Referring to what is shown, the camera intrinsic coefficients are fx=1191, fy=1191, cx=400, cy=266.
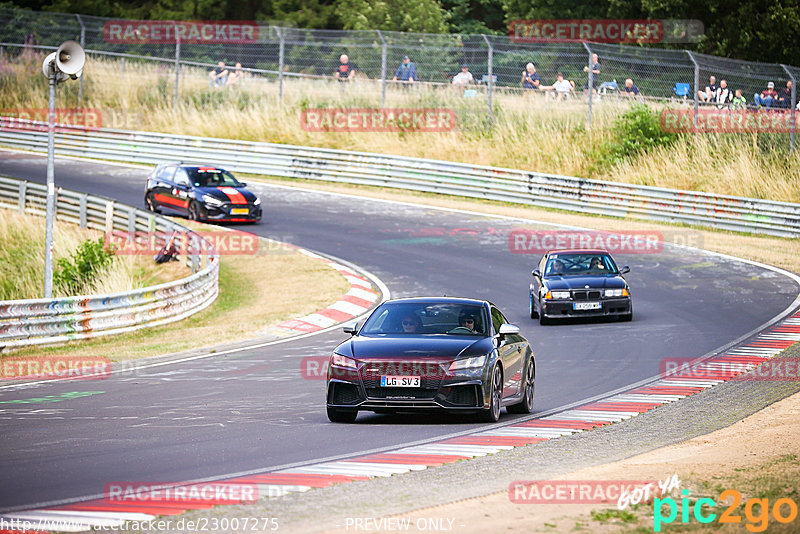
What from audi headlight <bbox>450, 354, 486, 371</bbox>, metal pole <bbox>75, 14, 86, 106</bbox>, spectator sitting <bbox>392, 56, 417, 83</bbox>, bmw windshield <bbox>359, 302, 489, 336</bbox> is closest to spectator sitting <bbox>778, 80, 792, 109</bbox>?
spectator sitting <bbox>392, 56, 417, 83</bbox>

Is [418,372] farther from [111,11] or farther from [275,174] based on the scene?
[111,11]

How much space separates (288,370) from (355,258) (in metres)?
12.1

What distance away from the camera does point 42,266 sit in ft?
92.2

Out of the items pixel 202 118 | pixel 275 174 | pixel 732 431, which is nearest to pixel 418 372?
pixel 732 431

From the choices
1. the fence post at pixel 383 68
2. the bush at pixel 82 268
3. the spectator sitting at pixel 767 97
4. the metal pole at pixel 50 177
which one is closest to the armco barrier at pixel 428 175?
the fence post at pixel 383 68

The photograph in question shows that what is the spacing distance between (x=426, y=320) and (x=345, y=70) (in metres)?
27.9

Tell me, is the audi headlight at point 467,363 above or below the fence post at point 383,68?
below

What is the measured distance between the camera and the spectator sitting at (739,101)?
3475cm

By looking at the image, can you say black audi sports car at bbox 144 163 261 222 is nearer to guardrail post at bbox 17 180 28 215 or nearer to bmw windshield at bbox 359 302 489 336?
guardrail post at bbox 17 180 28 215

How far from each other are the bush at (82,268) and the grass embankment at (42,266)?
52 millimetres

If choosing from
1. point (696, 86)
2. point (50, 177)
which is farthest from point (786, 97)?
point (50, 177)

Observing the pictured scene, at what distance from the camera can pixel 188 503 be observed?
26.5 ft

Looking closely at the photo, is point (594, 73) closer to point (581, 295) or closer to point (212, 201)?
point (212, 201)

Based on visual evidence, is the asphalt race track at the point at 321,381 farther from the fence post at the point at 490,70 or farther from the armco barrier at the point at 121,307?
the fence post at the point at 490,70
